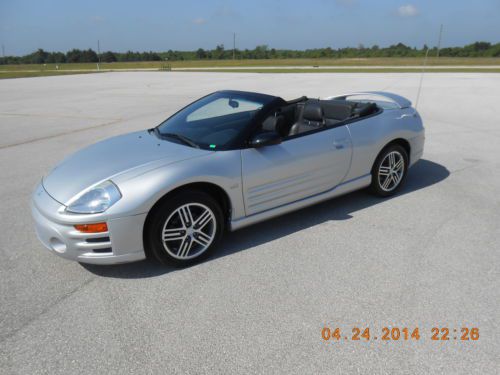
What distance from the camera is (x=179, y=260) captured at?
3.42 metres

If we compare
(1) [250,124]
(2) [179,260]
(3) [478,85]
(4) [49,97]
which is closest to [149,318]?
(2) [179,260]

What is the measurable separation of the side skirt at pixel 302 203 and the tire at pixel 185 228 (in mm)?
219

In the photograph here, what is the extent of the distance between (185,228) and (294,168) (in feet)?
4.03

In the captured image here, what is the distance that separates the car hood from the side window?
24.0 inches

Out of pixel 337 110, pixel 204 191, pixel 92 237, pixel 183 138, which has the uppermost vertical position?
pixel 337 110

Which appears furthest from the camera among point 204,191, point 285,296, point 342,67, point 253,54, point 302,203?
point 253,54

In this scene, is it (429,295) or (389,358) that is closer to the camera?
(389,358)

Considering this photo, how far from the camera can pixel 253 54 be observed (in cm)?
8094

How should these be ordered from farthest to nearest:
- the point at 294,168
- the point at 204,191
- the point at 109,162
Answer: the point at 294,168, the point at 109,162, the point at 204,191

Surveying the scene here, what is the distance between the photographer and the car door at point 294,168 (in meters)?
3.68

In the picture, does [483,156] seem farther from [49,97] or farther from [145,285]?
[49,97]

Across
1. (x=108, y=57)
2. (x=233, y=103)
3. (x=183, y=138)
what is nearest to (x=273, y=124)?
(x=233, y=103)

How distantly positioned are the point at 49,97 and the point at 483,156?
16.2 metres

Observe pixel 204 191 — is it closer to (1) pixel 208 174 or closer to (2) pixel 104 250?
(1) pixel 208 174
